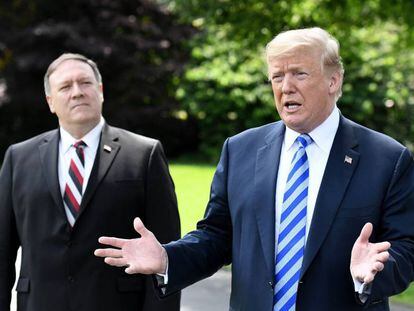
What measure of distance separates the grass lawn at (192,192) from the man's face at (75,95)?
14.8 feet

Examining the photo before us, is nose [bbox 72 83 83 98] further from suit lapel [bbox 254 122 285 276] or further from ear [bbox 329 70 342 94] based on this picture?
ear [bbox 329 70 342 94]

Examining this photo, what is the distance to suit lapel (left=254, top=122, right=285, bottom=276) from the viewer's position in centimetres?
337

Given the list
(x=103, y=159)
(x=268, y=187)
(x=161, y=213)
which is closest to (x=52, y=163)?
(x=103, y=159)

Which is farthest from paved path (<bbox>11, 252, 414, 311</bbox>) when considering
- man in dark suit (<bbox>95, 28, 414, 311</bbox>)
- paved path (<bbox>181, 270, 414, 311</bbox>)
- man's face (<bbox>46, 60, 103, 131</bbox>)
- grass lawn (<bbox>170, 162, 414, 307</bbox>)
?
man in dark suit (<bbox>95, 28, 414, 311</bbox>)

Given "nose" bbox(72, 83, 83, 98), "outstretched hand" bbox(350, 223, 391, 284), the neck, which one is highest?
"nose" bbox(72, 83, 83, 98)

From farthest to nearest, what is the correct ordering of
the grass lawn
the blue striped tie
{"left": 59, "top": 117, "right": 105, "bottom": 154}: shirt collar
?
1. the grass lawn
2. {"left": 59, "top": 117, "right": 105, "bottom": 154}: shirt collar
3. the blue striped tie

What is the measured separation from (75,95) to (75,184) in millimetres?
467

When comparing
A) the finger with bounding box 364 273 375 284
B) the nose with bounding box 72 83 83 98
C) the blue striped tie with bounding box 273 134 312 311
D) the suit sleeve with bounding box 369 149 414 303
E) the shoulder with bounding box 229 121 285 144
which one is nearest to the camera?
the finger with bounding box 364 273 375 284

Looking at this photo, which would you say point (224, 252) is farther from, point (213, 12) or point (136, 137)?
point (213, 12)

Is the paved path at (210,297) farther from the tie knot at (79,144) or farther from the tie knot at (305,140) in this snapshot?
the tie knot at (305,140)

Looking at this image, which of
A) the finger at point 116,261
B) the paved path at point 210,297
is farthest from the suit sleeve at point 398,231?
the paved path at point 210,297

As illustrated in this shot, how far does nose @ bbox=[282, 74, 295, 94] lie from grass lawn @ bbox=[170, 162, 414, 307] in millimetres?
5245

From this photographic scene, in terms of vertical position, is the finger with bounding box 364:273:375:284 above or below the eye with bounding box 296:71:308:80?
below

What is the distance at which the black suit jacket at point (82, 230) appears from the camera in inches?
179
